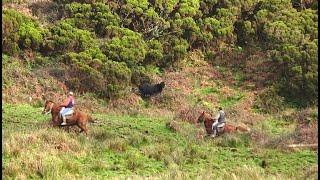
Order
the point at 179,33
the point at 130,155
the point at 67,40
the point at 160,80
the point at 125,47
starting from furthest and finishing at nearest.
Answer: the point at 179,33 → the point at 160,80 → the point at 125,47 → the point at 67,40 → the point at 130,155

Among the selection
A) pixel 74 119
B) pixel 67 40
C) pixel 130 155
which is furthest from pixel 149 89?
pixel 130 155

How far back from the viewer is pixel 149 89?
28.6 metres

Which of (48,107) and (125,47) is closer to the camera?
(48,107)

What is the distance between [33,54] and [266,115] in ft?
41.5

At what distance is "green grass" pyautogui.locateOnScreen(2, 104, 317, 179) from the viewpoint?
13.2 m

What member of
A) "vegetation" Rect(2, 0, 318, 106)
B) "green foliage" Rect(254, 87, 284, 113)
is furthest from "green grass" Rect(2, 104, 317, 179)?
"vegetation" Rect(2, 0, 318, 106)

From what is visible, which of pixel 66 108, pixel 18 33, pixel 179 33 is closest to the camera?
pixel 66 108

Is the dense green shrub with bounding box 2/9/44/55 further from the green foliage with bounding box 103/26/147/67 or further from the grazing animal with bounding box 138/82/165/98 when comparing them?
the grazing animal with bounding box 138/82/165/98

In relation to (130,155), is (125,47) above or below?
below

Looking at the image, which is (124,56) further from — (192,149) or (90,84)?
(192,149)

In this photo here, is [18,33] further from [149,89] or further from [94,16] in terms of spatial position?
[149,89]

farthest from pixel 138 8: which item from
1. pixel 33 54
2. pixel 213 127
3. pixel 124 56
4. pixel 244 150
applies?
pixel 244 150

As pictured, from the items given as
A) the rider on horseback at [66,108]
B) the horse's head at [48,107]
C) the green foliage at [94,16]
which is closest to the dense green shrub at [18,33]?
the green foliage at [94,16]

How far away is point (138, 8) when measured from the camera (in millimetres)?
33594
